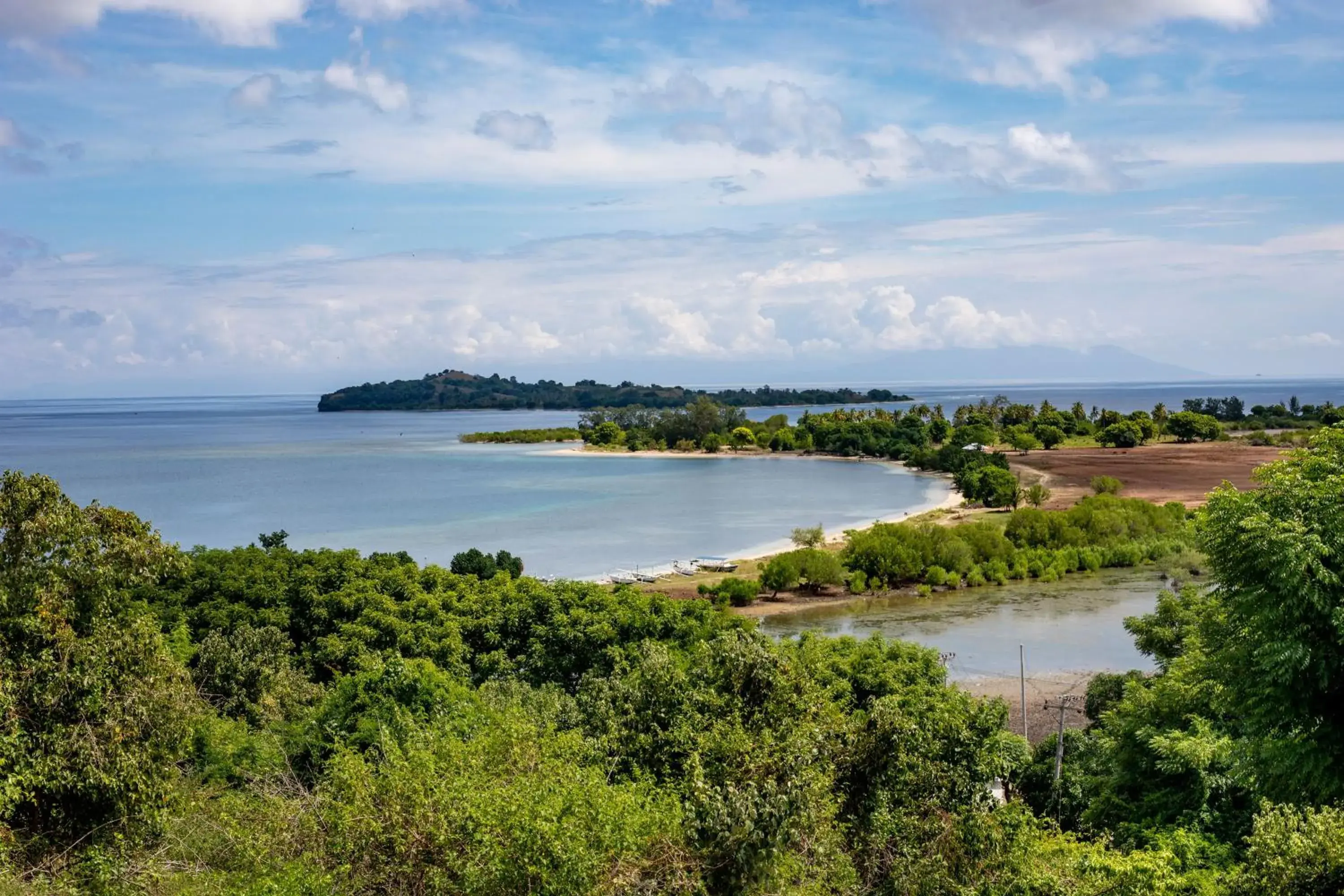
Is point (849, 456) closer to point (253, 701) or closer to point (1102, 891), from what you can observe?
point (253, 701)

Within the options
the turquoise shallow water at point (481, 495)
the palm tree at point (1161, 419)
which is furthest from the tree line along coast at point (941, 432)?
the turquoise shallow water at point (481, 495)

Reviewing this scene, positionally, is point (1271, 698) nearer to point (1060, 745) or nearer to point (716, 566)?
point (1060, 745)

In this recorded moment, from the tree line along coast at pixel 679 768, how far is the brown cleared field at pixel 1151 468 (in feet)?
155

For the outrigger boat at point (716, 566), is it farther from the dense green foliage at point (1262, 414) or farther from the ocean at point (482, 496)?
the dense green foliage at point (1262, 414)

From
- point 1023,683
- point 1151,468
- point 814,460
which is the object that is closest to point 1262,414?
point 1151,468

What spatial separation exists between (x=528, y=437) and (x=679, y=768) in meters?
117

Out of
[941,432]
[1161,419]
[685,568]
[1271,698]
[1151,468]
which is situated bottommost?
[685,568]

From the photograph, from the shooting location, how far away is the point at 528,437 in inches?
5069

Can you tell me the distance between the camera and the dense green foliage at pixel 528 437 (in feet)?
420

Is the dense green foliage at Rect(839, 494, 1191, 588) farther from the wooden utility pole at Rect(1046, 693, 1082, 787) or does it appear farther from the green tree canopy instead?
the green tree canopy

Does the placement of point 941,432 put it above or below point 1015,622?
above

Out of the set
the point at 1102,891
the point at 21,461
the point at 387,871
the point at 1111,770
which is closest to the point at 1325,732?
the point at 1102,891

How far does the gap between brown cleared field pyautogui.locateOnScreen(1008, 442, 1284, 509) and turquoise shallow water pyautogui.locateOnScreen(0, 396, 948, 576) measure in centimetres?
859

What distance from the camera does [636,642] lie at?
883 inches
